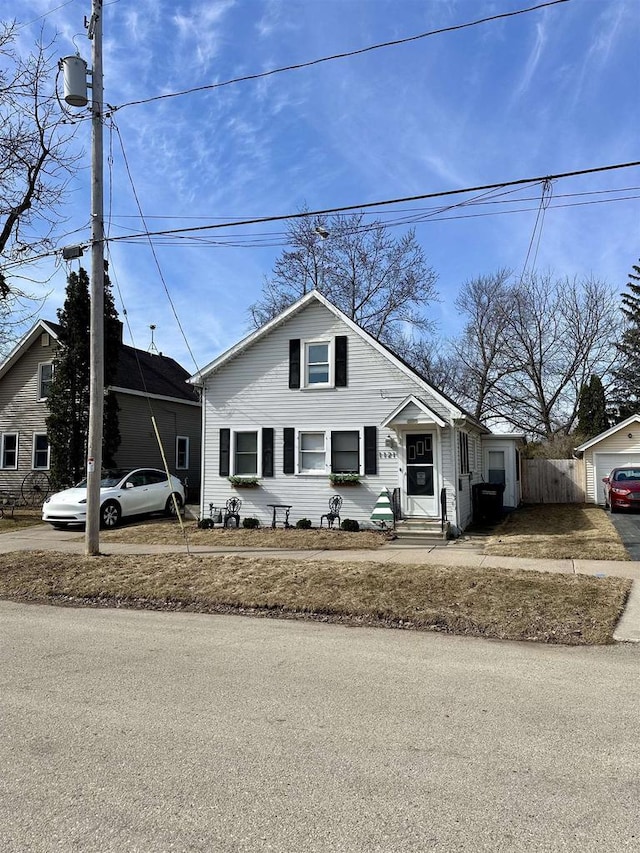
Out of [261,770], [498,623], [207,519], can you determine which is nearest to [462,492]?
[207,519]

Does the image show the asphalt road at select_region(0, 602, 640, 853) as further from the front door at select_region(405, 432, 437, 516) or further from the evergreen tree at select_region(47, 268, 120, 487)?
the evergreen tree at select_region(47, 268, 120, 487)

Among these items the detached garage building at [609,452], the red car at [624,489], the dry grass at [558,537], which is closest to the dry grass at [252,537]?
the dry grass at [558,537]

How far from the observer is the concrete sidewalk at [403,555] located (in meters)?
9.39

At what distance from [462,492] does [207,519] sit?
22.9ft

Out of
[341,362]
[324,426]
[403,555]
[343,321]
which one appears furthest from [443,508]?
[343,321]

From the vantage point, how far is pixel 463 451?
17.2 meters

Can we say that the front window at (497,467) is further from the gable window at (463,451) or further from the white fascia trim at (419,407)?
the white fascia trim at (419,407)

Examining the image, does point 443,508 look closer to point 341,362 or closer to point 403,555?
point 403,555

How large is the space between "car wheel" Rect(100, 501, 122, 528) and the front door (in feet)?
26.9

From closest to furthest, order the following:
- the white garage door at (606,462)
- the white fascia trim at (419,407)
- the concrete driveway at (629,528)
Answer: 1. the concrete driveway at (629,528)
2. the white fascia trim at (419,407)
3. the white garage door at (606,462)

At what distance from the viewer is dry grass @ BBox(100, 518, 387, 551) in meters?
13.0

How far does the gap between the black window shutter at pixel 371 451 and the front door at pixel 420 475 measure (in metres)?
0.80

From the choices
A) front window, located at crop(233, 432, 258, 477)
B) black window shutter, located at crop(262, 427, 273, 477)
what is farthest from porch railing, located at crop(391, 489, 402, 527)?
front window, located at crop(233, 432, 258, 477)

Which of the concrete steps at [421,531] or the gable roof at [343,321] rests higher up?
the gable roof at [343,321]
